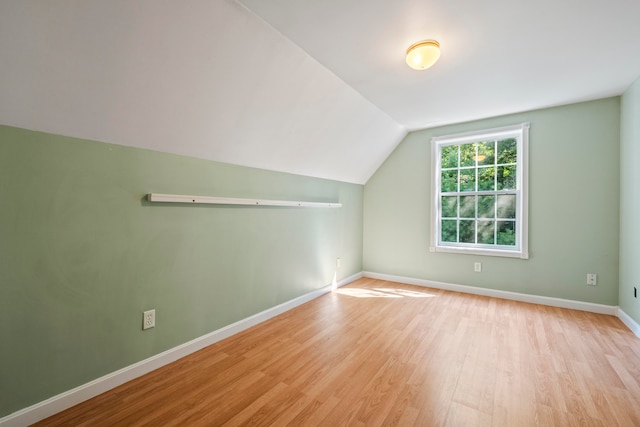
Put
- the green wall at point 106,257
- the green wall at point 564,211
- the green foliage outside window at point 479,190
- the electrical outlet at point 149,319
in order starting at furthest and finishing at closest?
the green foliage outside window at point 479,190 < the green wall at point 564,211 < the electrical outlet at point 149,319 < the green wall at point 106,257

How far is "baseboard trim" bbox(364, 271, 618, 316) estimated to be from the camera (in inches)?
114

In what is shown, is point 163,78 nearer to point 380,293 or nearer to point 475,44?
point 475,44

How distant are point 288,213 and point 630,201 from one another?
132 inches

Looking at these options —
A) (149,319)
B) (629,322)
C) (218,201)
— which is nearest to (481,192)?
(629,322)

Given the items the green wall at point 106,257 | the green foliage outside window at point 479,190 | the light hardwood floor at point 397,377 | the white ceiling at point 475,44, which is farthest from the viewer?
the green foliage outside window at point 479,190

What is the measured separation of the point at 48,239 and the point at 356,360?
206cm

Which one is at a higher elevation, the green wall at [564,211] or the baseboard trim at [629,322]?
the green wall at [564,211]

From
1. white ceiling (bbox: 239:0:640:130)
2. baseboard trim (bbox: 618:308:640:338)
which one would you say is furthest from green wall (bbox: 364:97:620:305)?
white ceiling (bbox: 239:0:640:130)

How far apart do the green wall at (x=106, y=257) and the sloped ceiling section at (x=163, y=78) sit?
153mm

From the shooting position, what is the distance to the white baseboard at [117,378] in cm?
137

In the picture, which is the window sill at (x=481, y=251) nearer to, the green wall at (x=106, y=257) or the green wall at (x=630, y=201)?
the green wall at (x=630, y=201)

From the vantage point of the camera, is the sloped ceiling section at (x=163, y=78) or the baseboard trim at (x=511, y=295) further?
the baseboard trim at (x=511, y=295)

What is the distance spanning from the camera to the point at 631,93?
2.58m

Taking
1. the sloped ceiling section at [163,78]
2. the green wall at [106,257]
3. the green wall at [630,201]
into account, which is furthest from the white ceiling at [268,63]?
the green wall at [630,201]
